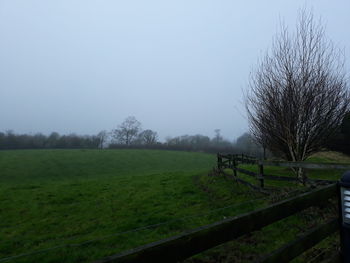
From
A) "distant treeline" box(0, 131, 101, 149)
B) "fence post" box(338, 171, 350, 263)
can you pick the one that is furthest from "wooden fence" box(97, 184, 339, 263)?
"distant treeline" box(0, 131, 101, 149)

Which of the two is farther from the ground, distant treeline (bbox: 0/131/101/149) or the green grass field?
distant treeline (bbox: 0/131/101/149)

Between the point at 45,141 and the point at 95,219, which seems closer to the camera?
the point at 95,219

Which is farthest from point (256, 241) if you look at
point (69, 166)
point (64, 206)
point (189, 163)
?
point (189, 163)

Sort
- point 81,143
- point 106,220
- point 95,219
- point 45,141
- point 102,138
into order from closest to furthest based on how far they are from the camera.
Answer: point 106,220 → point 95,219 → point 45,141 → point 81,143 → point 102,138

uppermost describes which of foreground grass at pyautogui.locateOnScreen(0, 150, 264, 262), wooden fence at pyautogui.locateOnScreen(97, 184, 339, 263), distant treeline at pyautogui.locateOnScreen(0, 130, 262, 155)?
distant treeline at pyautogui.locateOnScreen(0, 130, 262, 155)

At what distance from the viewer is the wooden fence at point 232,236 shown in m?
1.59

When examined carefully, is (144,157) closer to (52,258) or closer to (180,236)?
(52,258)

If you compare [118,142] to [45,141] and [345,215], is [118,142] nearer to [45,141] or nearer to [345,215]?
[45,141]

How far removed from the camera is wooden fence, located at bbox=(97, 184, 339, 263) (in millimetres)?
1592

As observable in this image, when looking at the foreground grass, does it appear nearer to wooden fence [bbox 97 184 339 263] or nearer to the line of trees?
wooden fence [bbox 97 184 339 263]

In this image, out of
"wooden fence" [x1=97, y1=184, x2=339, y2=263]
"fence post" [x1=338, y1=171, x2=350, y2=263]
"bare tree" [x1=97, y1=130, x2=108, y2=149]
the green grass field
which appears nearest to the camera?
"wooden fence" [x1=97, y1=184, x2=339, y2=263]

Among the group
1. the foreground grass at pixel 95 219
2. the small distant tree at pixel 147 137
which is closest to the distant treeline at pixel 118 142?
the small distant tree at pixel 147 137

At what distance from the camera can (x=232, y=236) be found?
6.68 feet

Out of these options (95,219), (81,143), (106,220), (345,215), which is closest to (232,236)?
(345,215)
